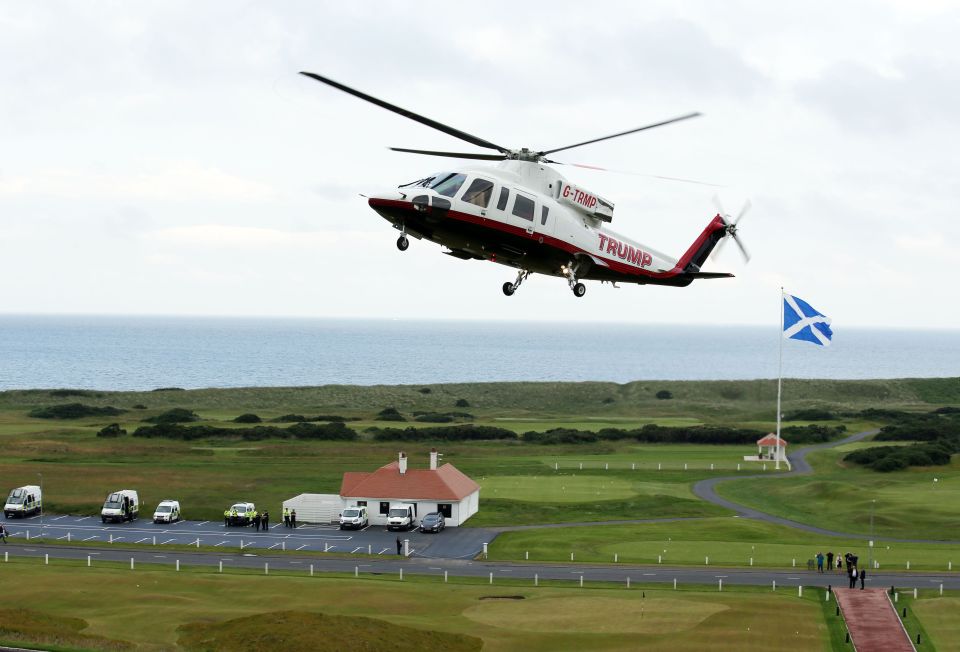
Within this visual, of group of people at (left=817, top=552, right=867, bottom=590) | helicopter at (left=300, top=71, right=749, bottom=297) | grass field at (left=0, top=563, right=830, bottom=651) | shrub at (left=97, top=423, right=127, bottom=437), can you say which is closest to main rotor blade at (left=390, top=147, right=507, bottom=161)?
helicopter at (left=300, top=71, right=749, bottom=297)

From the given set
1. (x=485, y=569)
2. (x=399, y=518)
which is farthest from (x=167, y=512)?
(x=485, y=569)

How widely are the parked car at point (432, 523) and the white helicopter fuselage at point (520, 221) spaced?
48.3 m

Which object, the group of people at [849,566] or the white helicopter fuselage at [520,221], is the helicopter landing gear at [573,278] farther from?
the group of people at [849,566]

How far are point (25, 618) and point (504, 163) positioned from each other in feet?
115

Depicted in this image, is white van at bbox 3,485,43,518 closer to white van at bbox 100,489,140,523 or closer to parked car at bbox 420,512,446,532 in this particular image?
white van at bbox 100,489,140,523

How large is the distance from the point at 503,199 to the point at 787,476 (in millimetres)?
82743

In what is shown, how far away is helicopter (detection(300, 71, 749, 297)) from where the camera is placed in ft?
99.7

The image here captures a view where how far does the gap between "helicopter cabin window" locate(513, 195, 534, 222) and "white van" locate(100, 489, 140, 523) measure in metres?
62.8

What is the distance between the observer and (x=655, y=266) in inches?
1501

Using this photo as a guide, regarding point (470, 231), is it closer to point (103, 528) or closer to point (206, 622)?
point (206, 622)

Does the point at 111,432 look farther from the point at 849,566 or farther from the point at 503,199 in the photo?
the point at 503,199

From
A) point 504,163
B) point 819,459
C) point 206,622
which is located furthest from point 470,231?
point 819,459

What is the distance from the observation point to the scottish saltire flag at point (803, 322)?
94.8 meters

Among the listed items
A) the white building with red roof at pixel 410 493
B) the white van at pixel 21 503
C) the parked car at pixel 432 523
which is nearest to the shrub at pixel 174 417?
the white van at pixel 21 503
